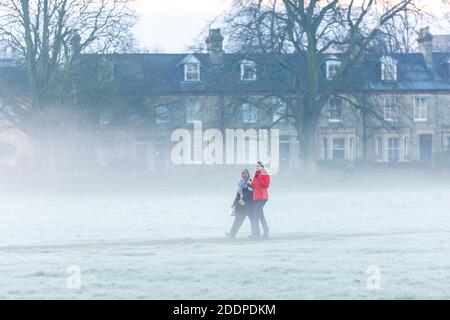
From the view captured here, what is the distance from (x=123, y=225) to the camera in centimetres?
3020

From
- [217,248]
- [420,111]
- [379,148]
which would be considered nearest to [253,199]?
[217,248]

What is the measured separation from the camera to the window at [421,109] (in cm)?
7188

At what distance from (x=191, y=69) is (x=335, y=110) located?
648 inches

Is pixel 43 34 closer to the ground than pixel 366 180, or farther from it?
farther from it

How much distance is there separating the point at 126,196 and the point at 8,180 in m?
13.3

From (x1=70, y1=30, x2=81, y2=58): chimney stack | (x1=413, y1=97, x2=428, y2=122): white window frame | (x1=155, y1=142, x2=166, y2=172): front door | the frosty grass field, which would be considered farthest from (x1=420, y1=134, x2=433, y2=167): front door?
(x1=70, y1=30, x2=81, y2=58): chimney stack

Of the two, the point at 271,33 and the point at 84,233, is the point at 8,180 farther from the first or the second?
the point at 84,233

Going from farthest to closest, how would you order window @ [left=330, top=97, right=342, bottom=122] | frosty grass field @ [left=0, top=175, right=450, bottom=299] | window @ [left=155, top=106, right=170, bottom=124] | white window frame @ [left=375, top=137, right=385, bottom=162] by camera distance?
white window frame @ [left=375, top=137, right=385, bottom=162] → window @ [left=155, top=106, right=170, bottom=124] → window @ [left=330, top=97, right=342, bottom=122] → frosty grass field @ [left=0, top=175, right=450, bottom=299]

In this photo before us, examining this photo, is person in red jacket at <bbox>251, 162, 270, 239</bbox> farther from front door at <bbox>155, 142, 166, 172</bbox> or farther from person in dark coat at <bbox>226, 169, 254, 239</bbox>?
front door at <bbox>155, 142, 166, 172</bbox>

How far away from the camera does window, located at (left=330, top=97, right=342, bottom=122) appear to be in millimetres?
58397

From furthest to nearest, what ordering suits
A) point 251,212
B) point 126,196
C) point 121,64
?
point 121,64 < point 126,196 < point 251,212

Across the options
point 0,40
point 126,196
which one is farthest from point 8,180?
point 126,196

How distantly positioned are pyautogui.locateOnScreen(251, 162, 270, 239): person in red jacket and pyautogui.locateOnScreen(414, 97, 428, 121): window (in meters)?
48.2
